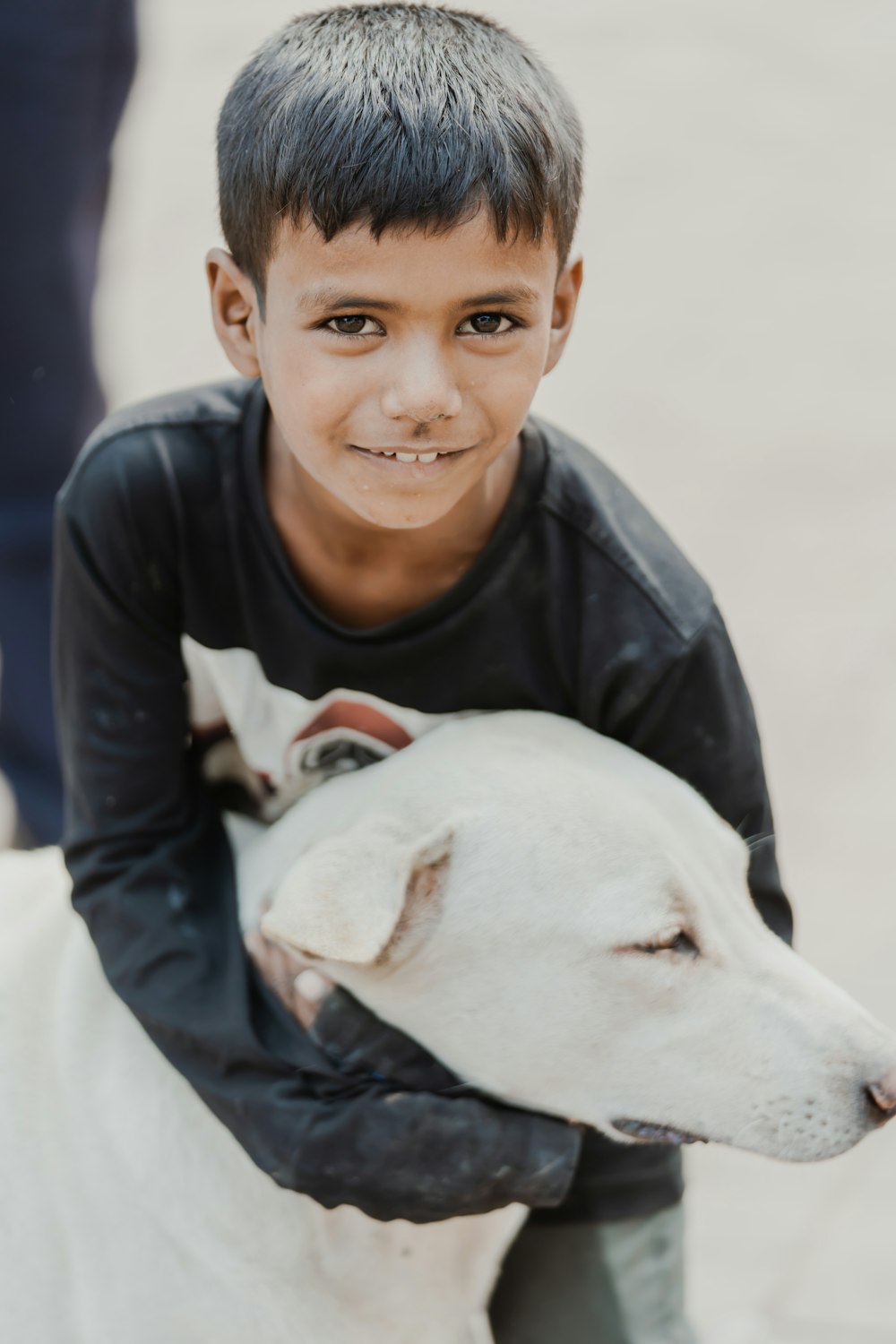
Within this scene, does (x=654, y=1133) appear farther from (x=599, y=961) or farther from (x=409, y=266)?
(x=409, y=266)

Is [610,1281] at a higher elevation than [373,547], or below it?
below

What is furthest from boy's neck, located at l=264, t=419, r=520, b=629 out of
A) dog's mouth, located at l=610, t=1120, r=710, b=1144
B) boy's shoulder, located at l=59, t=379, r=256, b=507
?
dog's mouth, located at l=610, t=1120, r=710, b=1144

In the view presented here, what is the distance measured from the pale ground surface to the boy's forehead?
1.72 m

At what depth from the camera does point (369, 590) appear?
7.09 feet

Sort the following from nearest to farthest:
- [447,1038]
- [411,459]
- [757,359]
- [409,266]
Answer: [409,266] → [411,459] → [447,1038] → [757,359]

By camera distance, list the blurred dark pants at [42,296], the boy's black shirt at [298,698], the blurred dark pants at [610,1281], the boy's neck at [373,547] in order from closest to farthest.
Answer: the boy's black shirt at [298,698], the boy's neck at [373,547], the blurred dark pants at [610,1281], the blurred dark pants at [42,296]

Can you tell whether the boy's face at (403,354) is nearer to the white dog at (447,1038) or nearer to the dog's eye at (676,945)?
the white dog at (447,1038)

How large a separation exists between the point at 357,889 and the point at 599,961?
1.01ft

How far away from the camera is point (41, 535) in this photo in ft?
11.5

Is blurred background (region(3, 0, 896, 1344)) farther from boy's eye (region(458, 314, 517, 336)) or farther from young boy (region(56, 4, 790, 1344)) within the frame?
boy's eye (region(458, 314, 517, 336))

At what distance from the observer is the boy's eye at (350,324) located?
1.81m

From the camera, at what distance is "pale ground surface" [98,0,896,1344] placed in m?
2.88

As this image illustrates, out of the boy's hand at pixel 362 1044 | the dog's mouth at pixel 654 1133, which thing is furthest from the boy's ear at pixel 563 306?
the dog's mouth at pixel 654 1133

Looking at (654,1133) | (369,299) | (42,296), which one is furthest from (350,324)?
(42,296)
